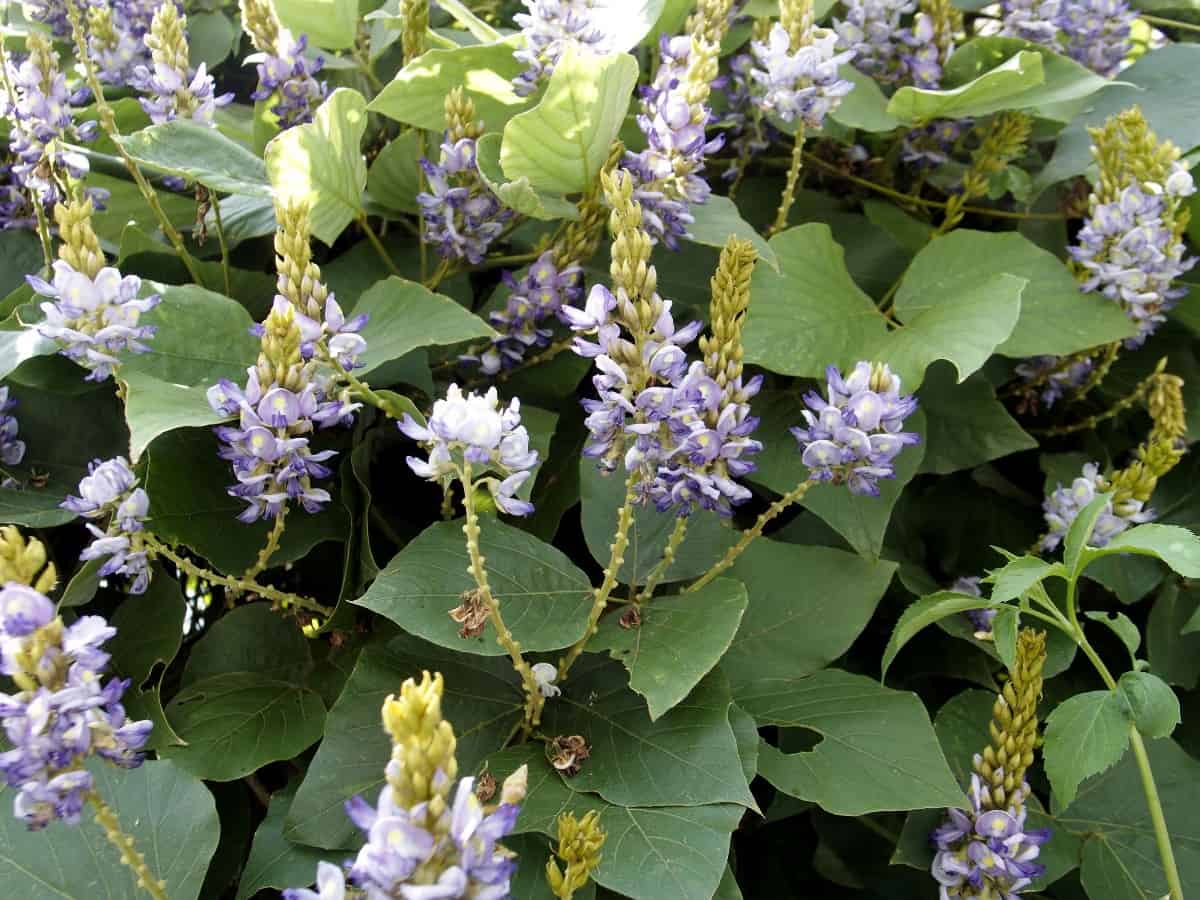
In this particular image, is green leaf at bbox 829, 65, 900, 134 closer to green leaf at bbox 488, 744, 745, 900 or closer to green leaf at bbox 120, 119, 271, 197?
green leaf at bbox 120, 119, 271, 197

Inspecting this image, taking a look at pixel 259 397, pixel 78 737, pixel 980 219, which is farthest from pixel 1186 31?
pixel 78 737

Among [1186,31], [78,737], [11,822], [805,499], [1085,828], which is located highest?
[1186,31]

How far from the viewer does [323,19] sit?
4.35 ft

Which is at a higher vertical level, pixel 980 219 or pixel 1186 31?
pixel 1186 31

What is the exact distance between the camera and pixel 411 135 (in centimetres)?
123

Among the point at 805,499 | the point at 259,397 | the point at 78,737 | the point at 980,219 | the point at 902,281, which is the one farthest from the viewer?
the point at 980,219

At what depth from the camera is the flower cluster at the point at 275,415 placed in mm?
848

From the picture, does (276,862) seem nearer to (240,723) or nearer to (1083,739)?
(240,723)

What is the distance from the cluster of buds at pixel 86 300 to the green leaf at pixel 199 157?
0.16 metres

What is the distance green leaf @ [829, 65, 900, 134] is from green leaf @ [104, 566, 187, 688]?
0.93 meters

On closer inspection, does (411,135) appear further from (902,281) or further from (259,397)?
(902,281)

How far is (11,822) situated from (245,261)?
753 mm

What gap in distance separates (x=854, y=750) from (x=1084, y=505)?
434 millimetres

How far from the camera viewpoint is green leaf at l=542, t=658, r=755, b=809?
886 millimetres
